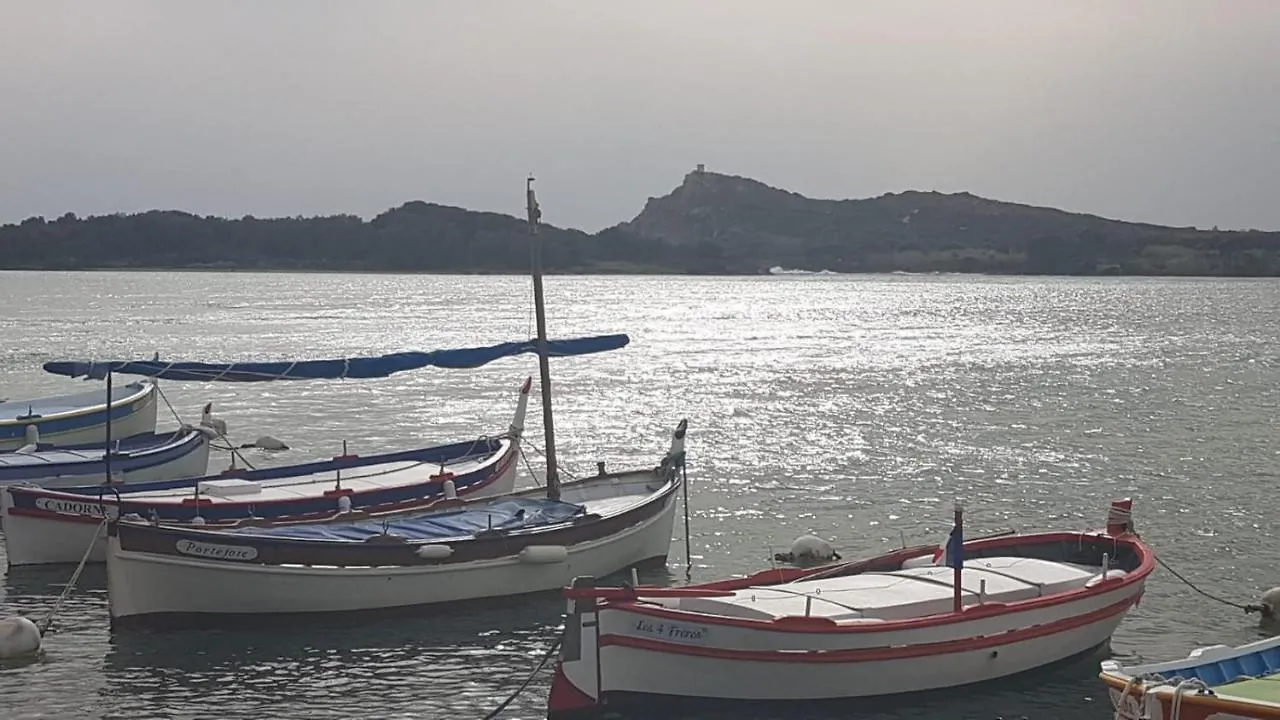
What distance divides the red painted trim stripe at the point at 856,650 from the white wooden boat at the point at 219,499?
10.4m

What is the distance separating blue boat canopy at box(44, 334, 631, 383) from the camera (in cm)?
2575

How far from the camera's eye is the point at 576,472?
132 feet

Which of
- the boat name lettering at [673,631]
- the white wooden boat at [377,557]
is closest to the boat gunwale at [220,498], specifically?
the white wooden boat at [377,557]

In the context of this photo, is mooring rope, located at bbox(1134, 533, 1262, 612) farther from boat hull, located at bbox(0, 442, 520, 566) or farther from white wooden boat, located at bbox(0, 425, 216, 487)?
white wooden boat, located at bbox(0, 425, 216, 487)

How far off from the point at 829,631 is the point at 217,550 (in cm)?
982

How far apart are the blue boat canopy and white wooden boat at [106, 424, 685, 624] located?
3333 millimetres

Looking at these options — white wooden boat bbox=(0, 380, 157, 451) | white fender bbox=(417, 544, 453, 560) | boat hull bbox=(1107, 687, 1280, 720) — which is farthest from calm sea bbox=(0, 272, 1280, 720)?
boat hull bbox=(1107, 687, 1280, 720)

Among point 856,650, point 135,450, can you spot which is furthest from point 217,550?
point 135,450

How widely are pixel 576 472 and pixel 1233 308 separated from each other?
157 m

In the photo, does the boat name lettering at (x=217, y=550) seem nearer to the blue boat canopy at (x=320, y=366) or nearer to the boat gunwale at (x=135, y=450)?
the blue boat canopy at (x=320, y=366)

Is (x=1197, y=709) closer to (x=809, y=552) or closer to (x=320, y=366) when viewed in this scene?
(x=809, y=552)

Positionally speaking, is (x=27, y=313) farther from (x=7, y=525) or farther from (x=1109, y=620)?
(x=1109, y=620)

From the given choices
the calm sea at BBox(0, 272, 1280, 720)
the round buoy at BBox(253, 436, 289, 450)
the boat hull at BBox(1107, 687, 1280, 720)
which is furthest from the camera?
the round buoy at BBox(253, 436, 289, 450)

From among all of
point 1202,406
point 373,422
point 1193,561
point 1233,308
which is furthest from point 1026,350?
point 1233,308
